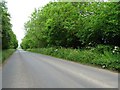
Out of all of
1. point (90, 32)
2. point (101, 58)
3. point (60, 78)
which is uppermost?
point (90, 32)

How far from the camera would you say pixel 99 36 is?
3019 cm

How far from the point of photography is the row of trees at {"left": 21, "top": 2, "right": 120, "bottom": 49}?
80.8 feet

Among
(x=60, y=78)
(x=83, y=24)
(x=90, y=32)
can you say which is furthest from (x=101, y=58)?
(x=83, y=24)

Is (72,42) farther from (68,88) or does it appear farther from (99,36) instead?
(68,88)

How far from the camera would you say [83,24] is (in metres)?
35.3

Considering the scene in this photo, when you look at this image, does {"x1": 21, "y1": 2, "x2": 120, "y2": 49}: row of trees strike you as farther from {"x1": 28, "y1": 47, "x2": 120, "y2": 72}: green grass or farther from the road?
the road

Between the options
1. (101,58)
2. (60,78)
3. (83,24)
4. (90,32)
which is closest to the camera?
(60,78)

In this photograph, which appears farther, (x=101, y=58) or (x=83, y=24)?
(x=83, y=24)

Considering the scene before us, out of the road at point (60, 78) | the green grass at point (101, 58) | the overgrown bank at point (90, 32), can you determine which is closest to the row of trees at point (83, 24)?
the overgrown bank at point (90, 32)

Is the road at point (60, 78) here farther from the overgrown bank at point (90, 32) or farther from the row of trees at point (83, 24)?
the row of trees at point (83, 24)

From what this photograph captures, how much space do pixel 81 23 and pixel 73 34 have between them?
7.36 metres

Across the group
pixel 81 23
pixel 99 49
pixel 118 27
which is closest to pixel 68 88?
pixel 118 27

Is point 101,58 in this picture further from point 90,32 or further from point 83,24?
point 83,24

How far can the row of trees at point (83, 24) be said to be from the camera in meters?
24.6
